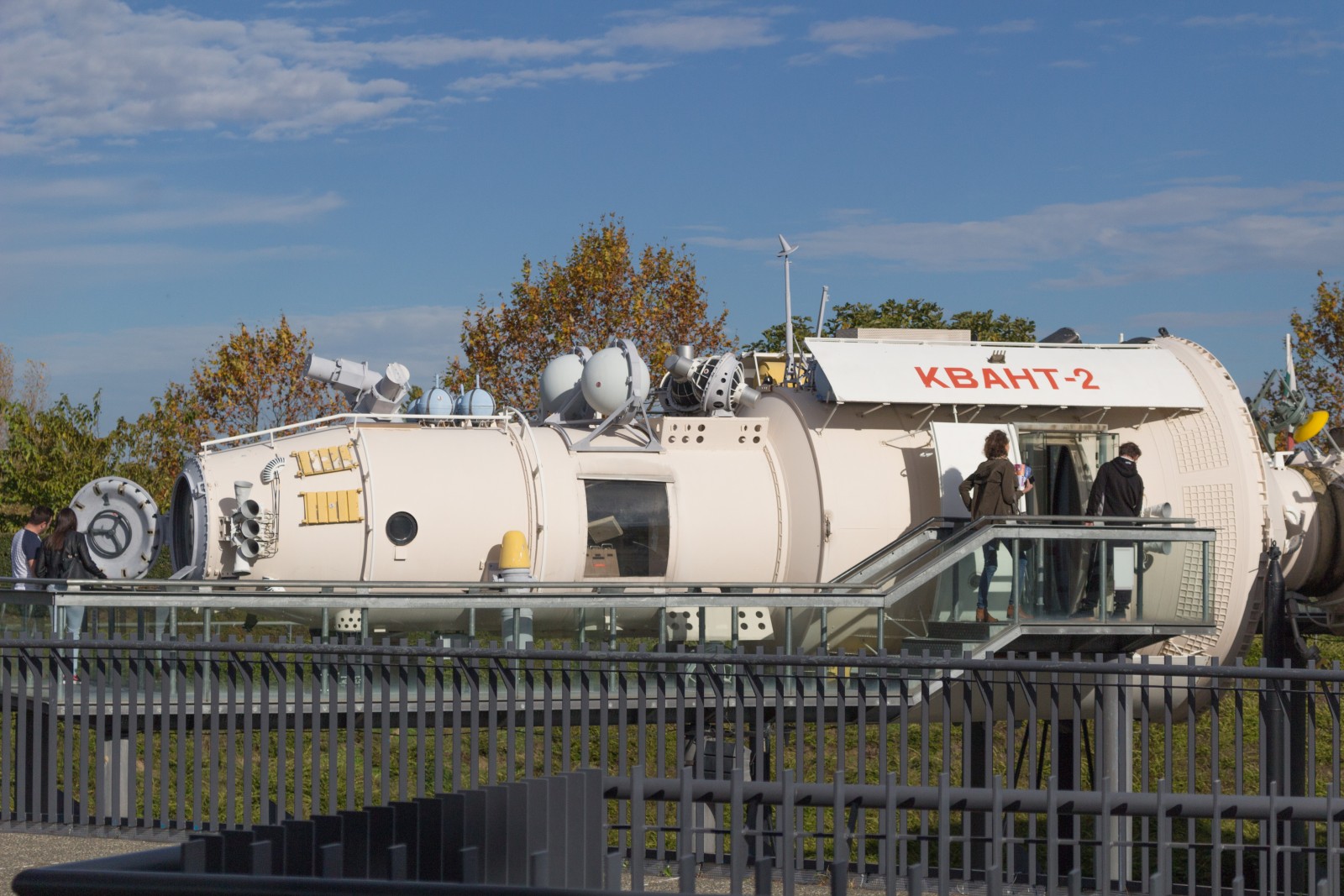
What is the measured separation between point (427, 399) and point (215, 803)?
23.3 feet

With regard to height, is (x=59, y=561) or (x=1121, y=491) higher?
(x=1121, y=491)

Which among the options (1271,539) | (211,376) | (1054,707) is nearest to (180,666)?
(1054,707)

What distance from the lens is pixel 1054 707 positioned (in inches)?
345

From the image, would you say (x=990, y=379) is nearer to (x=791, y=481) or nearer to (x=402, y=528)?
(x=791, y=481)

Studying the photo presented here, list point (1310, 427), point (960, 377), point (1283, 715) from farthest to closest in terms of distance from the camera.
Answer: point (1310, 427), point (960, 377), point (1283, 715)

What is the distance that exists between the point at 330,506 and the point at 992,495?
Result: 6.37 meters

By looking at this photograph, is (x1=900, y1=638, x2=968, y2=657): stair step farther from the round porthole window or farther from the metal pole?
the round porthole window

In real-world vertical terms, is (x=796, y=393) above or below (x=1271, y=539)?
above

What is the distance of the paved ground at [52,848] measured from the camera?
974cm

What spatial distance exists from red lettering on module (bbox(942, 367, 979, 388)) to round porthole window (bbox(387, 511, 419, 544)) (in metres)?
5.58

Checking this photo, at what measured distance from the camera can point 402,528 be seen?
48.7 ft

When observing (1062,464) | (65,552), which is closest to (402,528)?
(65,552)

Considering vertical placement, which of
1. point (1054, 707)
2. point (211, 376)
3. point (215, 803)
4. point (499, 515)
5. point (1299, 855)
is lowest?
point (1299, 855)

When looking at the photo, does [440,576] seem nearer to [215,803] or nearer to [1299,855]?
[215,803]
